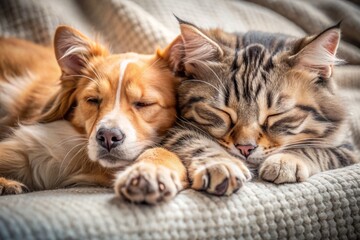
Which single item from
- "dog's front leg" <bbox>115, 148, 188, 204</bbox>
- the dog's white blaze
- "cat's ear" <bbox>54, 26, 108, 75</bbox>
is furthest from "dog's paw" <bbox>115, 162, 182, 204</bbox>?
"cat's ear" <bbox>54, 26, 108, 75</bbox>

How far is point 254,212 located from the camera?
1182 mm

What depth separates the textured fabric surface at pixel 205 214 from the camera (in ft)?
3.17

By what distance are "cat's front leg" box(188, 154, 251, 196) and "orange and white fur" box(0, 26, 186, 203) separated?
0.07 m

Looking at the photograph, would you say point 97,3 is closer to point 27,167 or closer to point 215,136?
point 27,167

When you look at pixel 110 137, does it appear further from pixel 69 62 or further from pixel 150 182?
pixel 69 62

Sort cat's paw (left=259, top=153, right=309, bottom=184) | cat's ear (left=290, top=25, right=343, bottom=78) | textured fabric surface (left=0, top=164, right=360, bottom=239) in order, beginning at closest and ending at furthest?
textured fabric surface (left=0, top=164, right=360, bottom=239) → cat's paw (left=259, top=153, right=309, bottom=184) → cat's ear (left=290, top=25, right=343, bottom=78)

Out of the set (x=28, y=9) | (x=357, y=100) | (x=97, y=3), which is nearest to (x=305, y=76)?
(x=357, y=100)

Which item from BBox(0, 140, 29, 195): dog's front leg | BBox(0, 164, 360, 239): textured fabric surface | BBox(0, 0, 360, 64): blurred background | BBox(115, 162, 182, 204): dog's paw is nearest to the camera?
BBox(0, 164, 360, 239): textured fabric surface

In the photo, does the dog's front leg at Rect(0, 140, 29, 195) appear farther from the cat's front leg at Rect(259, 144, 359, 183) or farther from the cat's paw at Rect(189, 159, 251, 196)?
the cat's front leg at Rect(259, 144, 359, 183)

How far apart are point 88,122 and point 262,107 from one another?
592 mm

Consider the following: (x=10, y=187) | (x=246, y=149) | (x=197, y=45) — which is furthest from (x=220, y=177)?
(x=10, y=187)

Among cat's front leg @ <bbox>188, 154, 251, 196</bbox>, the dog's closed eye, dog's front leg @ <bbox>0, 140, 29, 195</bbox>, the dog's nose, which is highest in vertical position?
the dog's closed eye

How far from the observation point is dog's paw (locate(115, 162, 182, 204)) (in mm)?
1083

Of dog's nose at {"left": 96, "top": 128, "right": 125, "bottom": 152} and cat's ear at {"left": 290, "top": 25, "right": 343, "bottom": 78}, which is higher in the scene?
cat's ear at {"left": 290, "top": 25, "right": 343, "bottom": 78}
